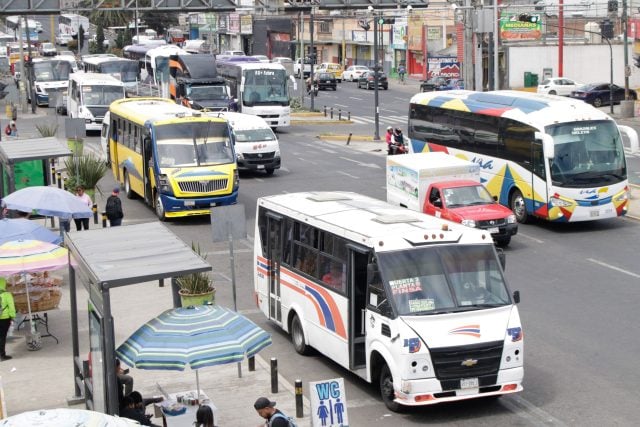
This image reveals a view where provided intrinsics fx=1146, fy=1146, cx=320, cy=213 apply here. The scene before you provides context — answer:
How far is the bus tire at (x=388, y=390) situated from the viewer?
15305mm

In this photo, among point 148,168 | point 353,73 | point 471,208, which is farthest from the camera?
point 353,73

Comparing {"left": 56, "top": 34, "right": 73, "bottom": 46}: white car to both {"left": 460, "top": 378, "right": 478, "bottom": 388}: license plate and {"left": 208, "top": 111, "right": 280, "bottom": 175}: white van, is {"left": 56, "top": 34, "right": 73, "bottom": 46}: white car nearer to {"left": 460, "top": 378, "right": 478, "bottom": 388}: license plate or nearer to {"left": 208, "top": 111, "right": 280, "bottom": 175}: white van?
{"left": 208, "top": 111, "right": 280, "bottom": 175}: white van

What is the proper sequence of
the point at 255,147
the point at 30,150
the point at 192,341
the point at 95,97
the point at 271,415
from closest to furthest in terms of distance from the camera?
1. the point at 271,415
2. the point at 192,341
3. the point at 30,150
4. the point at 255,147
5. the point at 95,97

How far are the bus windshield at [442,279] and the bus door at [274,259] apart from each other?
3942 millimetres

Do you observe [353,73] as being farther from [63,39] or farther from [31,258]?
[31,258]

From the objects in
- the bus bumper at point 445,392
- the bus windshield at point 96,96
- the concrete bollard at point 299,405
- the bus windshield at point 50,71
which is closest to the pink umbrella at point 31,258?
the concrete bollard at point 299,405

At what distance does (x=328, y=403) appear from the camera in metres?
13.1

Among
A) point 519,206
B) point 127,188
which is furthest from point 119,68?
point 519,206

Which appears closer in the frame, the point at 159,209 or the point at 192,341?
the point at 192,341

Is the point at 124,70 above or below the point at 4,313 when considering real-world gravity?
above

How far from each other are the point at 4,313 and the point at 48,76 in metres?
53.8

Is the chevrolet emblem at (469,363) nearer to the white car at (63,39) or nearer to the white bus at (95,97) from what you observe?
the white bus at (95,97)

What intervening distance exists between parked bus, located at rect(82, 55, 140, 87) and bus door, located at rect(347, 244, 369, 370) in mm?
53991

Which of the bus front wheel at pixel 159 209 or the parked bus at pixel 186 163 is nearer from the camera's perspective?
the parked bus at pixel 186 163
